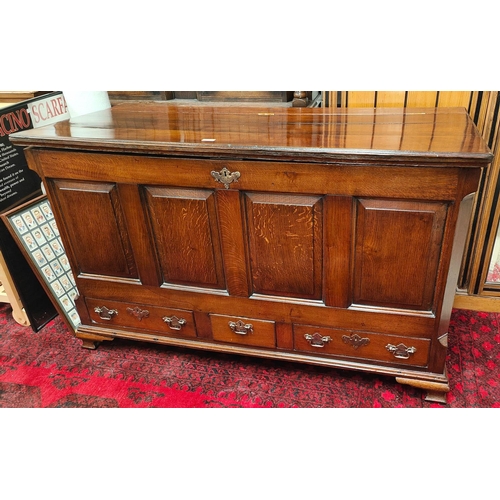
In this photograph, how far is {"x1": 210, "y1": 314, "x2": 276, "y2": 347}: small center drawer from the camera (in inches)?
66.0

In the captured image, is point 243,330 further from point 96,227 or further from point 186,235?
point 96,227

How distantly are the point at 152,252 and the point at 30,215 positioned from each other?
2.21ft

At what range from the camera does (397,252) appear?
4.52ft

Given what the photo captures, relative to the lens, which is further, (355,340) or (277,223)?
(355,340)

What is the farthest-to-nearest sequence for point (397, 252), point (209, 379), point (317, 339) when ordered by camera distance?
1. point (209, 379)
2. point (317, 339)
3. point (397, 252)

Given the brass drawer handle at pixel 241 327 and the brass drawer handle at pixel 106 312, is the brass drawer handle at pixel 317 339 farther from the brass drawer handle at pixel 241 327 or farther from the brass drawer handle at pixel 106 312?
the brass drawer handle at pixel 106 312

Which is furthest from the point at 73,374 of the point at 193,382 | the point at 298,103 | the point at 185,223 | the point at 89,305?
the point at 298,103

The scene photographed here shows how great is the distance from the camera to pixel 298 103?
1.93 metres

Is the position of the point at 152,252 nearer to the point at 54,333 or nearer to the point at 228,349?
the point at 228,349

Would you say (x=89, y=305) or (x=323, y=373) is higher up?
(x=89, y=305)

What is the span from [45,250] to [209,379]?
91cm

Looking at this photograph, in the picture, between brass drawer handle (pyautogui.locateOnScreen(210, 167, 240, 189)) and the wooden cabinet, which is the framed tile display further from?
brass drawer handle (pyautogui.locateOnScreen(210, 167, 240, 189))

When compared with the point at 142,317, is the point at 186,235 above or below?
above

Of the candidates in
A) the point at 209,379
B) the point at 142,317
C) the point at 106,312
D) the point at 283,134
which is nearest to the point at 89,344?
the point at 106,312
